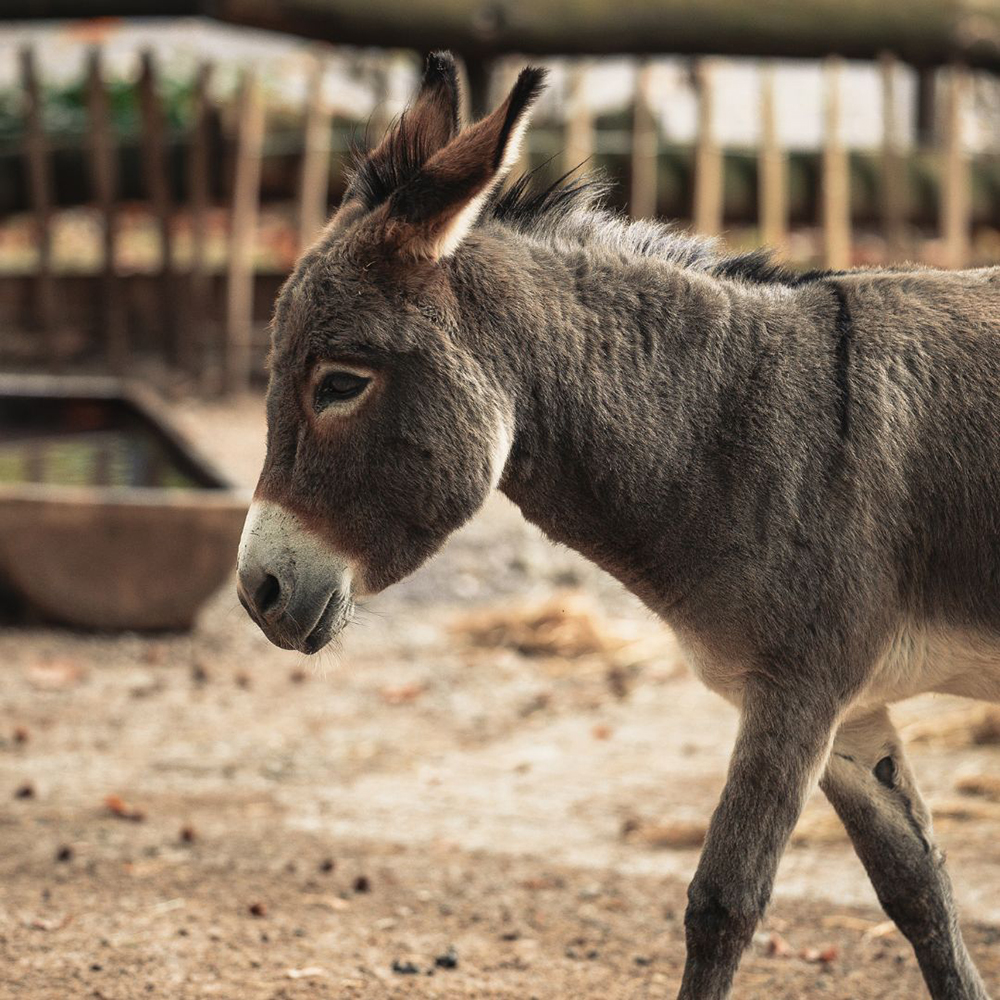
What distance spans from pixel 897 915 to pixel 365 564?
160cm

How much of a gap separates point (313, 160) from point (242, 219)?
0.76 meters

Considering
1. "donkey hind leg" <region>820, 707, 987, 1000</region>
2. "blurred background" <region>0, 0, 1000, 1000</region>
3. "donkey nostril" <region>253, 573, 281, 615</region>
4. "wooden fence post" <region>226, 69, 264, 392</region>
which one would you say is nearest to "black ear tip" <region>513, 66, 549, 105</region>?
"blurred background" <region>0, 0, 1000, 1000</region>

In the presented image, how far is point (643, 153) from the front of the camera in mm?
11320

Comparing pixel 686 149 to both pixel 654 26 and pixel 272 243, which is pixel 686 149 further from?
pixel 272 243

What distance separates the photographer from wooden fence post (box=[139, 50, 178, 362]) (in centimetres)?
1087

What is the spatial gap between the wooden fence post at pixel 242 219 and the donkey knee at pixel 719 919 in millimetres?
8946

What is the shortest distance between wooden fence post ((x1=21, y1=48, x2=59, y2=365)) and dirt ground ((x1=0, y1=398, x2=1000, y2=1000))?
4.88 meters

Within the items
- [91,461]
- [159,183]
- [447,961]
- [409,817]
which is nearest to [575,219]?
[447,961]

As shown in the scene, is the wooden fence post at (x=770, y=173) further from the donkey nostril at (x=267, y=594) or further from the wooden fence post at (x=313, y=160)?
the donkey nostril at (x=267, y=594)

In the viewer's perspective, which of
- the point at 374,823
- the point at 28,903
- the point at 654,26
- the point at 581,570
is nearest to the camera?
the point at 28,903

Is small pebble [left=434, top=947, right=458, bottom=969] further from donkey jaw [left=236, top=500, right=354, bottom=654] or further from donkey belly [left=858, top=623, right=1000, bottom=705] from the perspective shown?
donkey belly [left=858, top=623, right=1000, bottom=705]

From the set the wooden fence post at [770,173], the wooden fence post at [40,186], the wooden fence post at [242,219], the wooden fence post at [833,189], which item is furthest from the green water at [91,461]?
the wooden fence post at [833,189]

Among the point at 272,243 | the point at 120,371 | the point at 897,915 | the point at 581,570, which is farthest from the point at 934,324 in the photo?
the point at 272,243

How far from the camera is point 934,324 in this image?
3.23m
